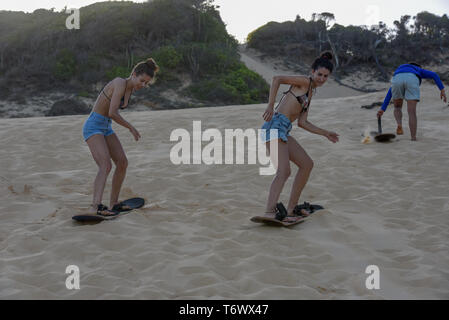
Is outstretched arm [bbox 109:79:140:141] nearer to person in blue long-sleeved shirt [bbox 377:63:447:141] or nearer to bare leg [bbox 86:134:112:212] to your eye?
bare leg [bbox 86:134:112:212]

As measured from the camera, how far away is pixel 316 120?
34.8 ft

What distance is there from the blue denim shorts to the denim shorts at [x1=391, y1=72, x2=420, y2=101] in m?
4.36

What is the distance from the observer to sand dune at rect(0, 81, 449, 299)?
3.13 m

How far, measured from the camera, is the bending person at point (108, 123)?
4.51 m

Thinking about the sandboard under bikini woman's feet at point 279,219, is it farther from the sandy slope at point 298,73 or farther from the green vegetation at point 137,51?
the sandy slope at point 298,73

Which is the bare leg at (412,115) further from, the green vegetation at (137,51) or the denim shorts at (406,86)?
the green vegetation at (137,51)
